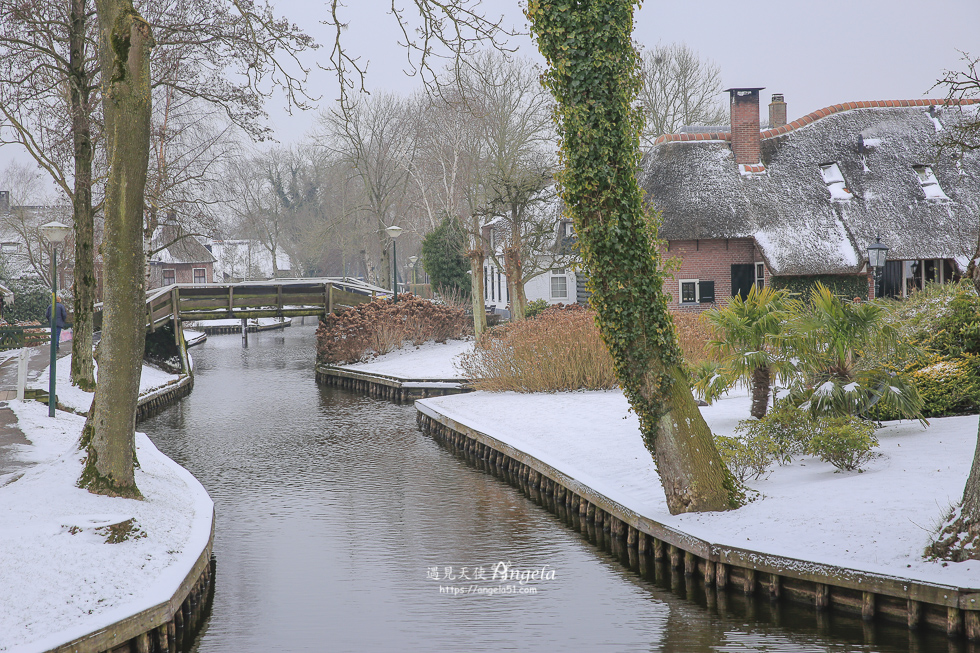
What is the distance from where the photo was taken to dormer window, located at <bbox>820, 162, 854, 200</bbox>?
2708cm

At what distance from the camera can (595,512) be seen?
9906 mm

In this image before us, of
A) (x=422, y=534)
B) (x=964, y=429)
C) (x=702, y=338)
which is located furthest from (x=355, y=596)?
(x=702, y=338)

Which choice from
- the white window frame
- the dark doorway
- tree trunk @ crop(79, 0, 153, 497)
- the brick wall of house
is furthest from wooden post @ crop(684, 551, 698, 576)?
the dark doorway

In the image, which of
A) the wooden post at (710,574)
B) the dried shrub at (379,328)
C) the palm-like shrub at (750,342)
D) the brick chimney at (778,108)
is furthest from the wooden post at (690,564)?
the brick chimney at (778,108)

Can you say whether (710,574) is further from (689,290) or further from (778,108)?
(778,108)

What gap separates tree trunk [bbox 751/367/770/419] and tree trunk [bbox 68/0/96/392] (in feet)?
41.2

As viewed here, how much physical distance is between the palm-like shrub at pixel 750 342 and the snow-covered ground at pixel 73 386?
28.8 feet

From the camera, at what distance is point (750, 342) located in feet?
33.9

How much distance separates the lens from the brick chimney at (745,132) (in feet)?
91.7

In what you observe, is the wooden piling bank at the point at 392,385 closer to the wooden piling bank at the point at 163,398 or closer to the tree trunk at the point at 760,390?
the wooden piling bank at the point at 163,398

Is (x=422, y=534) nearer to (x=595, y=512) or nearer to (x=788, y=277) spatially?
(x=595, y=512)

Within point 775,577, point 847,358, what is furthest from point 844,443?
point 775,577

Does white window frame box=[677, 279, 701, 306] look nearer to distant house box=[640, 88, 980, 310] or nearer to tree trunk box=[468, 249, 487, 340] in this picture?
distant house box=[640, 88, 980, 310]

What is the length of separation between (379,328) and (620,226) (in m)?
19.0
